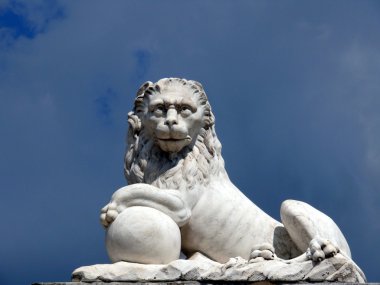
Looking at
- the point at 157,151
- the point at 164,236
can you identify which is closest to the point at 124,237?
the point at 164,236

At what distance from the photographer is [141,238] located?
48.0 feet

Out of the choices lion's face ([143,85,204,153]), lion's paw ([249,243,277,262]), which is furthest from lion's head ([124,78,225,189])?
lion's paw ([249,243,277,262])

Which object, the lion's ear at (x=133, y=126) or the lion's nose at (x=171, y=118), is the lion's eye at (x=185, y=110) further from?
the lion's ear at (x=133, y=126)

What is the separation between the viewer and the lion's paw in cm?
1472

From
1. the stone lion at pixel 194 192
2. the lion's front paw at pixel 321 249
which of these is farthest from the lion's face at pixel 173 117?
the lion's front paw at pixel 321 249

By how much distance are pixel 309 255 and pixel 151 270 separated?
165 cm

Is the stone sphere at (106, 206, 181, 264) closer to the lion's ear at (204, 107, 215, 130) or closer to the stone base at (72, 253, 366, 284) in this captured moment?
the stone base at (72, 253, 366, 284)

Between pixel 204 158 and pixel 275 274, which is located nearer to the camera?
pixel 275 274

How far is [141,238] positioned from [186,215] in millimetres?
812

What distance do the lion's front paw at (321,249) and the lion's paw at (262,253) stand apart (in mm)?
535

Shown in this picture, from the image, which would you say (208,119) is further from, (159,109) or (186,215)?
(186,215)

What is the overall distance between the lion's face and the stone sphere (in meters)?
1.04

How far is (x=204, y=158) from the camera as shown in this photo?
15789 mm

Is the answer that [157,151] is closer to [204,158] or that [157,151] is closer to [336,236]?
[204,158]
